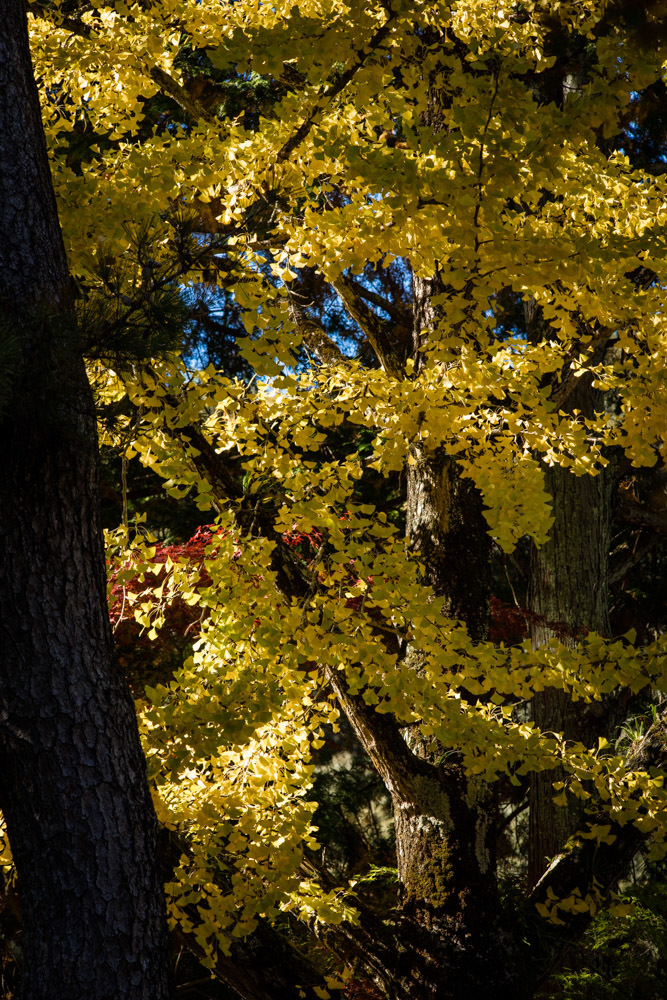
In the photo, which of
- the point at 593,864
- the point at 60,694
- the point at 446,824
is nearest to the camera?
the point at 60,694

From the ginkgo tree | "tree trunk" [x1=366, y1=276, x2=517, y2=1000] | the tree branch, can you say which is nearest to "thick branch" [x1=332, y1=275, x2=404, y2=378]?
the ginkgo tree

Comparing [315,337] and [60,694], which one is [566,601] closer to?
[315,337]

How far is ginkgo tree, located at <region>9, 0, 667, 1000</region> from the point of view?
7.89 feet

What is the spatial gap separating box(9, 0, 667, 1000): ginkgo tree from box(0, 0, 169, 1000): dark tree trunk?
0.19 meters

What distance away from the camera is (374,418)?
116 inches

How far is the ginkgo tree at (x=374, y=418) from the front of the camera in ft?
7.89

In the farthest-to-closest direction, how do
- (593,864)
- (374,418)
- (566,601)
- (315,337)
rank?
(566,601) → (315,337) → (593,864) → (374,418)

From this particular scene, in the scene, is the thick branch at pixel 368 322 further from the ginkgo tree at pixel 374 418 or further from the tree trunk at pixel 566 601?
the tree trunk at pixel 566 601

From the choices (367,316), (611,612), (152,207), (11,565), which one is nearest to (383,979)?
(11,565)

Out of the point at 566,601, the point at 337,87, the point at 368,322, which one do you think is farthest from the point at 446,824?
the point at 337,87

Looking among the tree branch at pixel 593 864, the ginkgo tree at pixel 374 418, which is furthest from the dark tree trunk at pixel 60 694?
the tree branch at pixel 593 864

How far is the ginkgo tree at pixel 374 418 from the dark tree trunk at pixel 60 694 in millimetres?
195

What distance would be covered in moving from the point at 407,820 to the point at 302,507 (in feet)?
5.63

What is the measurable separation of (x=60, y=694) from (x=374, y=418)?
1.41 meters
